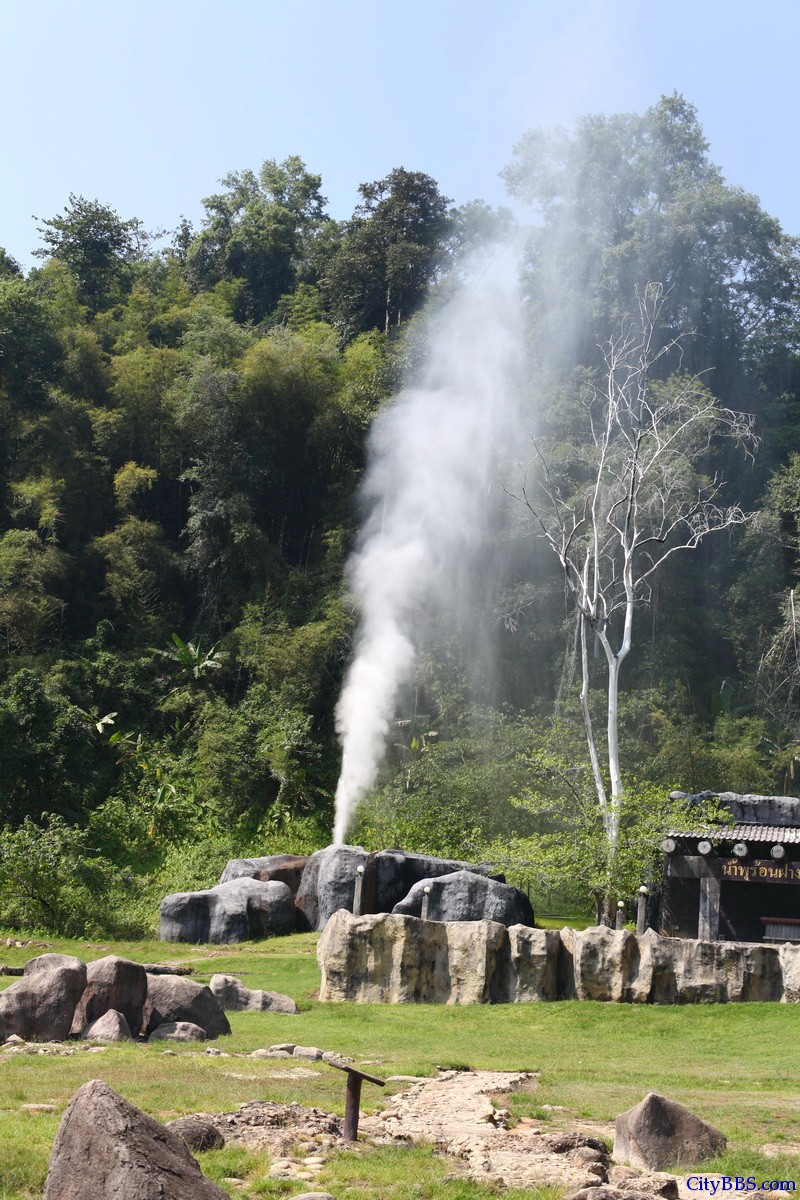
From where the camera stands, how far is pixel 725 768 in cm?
3114

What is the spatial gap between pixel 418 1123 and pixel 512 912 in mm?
11601

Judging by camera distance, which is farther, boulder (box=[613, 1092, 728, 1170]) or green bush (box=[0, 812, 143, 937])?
green bush (box=[0, 812, 143, 937])

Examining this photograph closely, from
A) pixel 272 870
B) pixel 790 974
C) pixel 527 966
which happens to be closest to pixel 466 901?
pixel 527 966

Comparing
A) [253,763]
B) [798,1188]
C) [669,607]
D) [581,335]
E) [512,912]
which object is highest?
[581,335]

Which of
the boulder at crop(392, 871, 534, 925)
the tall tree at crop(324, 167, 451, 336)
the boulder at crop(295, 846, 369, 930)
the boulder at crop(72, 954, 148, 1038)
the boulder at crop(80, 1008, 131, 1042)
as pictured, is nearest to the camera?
the boulder at crop(80, 1008, 131, 1042)

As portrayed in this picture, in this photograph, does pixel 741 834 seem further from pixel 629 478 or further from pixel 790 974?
pixel 629 478

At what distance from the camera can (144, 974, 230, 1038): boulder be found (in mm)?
12961

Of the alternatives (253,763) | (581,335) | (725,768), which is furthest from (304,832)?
(581,335)

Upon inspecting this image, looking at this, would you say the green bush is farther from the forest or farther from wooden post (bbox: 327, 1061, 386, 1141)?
wooden post (bbox: 327, 1061, 386, 1141)

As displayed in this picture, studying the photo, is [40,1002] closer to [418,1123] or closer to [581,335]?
[418,1123]

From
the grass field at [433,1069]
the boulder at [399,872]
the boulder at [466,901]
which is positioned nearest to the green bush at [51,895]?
the grass field at [433,1069]

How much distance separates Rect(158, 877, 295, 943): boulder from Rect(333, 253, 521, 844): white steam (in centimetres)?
1161

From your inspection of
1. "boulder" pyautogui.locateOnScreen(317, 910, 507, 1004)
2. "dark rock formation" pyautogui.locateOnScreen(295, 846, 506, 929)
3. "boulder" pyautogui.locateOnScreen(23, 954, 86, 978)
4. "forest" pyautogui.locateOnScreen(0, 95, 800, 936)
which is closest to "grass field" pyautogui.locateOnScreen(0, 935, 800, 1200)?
"boulder" pyautogui.locateOnScreen(317, 910, 507, 1004)

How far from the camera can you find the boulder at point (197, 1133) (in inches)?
319
